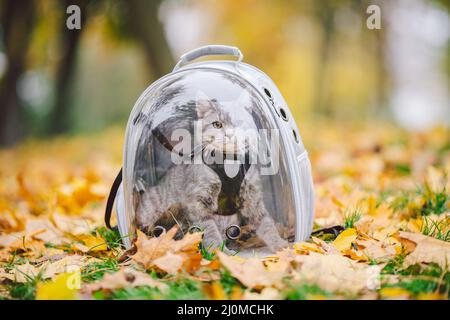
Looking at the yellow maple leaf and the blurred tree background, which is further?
the blurred tree background

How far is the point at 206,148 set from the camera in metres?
1.79

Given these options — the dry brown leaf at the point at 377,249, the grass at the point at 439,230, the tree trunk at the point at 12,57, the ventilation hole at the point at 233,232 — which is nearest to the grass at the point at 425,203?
the grass at the point at 439,230

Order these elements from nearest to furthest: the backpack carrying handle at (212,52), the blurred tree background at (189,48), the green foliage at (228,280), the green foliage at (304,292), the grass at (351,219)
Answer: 1. the green foliage at (304,292)
2. the green foliage at (228,280)
3. the backpack carrying handle at (212,52)
4. the grass at (351,219)
5. the blurred tree background at (189,48)

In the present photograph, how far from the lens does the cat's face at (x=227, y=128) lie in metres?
1.78

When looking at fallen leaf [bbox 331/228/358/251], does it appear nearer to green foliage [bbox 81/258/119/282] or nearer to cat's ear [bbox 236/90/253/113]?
cat's ear [bbox 236/90/253/113]

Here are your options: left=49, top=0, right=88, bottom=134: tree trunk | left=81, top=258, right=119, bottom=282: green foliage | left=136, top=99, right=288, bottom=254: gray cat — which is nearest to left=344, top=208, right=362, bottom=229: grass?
left=136, top=99, right=288, bottom=254: gray cat

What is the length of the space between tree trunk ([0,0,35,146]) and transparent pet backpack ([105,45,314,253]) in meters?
9.24

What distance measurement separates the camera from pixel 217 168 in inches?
70.6

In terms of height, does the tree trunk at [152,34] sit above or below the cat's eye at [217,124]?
above

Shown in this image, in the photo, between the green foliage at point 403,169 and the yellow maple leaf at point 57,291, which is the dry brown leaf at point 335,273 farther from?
the green foliage at point 403,169

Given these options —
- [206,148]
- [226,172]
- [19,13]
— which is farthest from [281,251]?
[19,13]

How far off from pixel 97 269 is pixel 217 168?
22.7 inches

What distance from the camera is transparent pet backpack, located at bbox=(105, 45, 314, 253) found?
5.88ft
